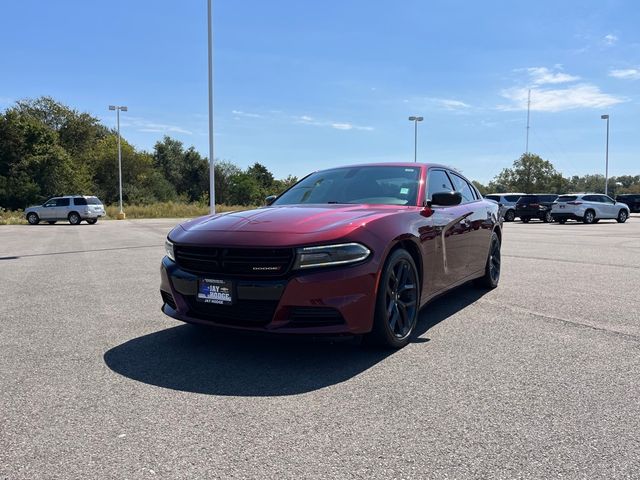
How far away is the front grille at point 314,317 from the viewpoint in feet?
11.7

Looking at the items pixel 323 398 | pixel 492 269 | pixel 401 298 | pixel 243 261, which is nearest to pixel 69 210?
pixel 492 269

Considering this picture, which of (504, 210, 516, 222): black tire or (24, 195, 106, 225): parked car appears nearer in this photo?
(24, 195, 106, 225): parked car

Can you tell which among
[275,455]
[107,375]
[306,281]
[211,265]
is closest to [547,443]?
[275,455]

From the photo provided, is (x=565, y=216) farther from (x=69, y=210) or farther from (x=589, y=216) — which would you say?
(x=69, y=210)

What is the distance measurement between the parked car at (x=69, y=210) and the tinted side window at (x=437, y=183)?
30312 millimetres

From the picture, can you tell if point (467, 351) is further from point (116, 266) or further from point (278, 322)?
point (116, 266)

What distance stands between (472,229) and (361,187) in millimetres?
1536

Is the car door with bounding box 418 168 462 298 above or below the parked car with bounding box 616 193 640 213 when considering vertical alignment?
below

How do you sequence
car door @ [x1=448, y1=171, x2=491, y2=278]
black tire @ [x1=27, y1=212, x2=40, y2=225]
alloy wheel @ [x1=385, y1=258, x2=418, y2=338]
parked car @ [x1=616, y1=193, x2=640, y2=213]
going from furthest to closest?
1. parked car @ [x1=616, y1=193, x2=640, y2=213]
2. black tire @ [x1=27, y1=212, x2=40, y2=225]
3. car door @ [x1=448, y1=171, x2=491, y2=278]
4. alloy wheel @ [x1=385, y1=258, x2=418, y2=338]

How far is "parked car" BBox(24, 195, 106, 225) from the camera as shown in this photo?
3191 cm

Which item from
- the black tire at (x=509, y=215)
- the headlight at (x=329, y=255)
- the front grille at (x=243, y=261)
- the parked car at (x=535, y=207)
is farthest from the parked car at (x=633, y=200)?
the front grille at (x=243, y=261)

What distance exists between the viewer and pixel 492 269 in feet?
22.7

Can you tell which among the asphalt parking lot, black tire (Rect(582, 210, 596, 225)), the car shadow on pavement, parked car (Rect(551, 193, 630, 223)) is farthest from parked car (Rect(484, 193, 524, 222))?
the car shadow on pavement

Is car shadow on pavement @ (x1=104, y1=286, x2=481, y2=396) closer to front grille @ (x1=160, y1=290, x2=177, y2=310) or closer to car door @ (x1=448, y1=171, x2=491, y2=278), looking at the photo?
front grille @ (x1=160, y1=290, x2=177, y2=310)
